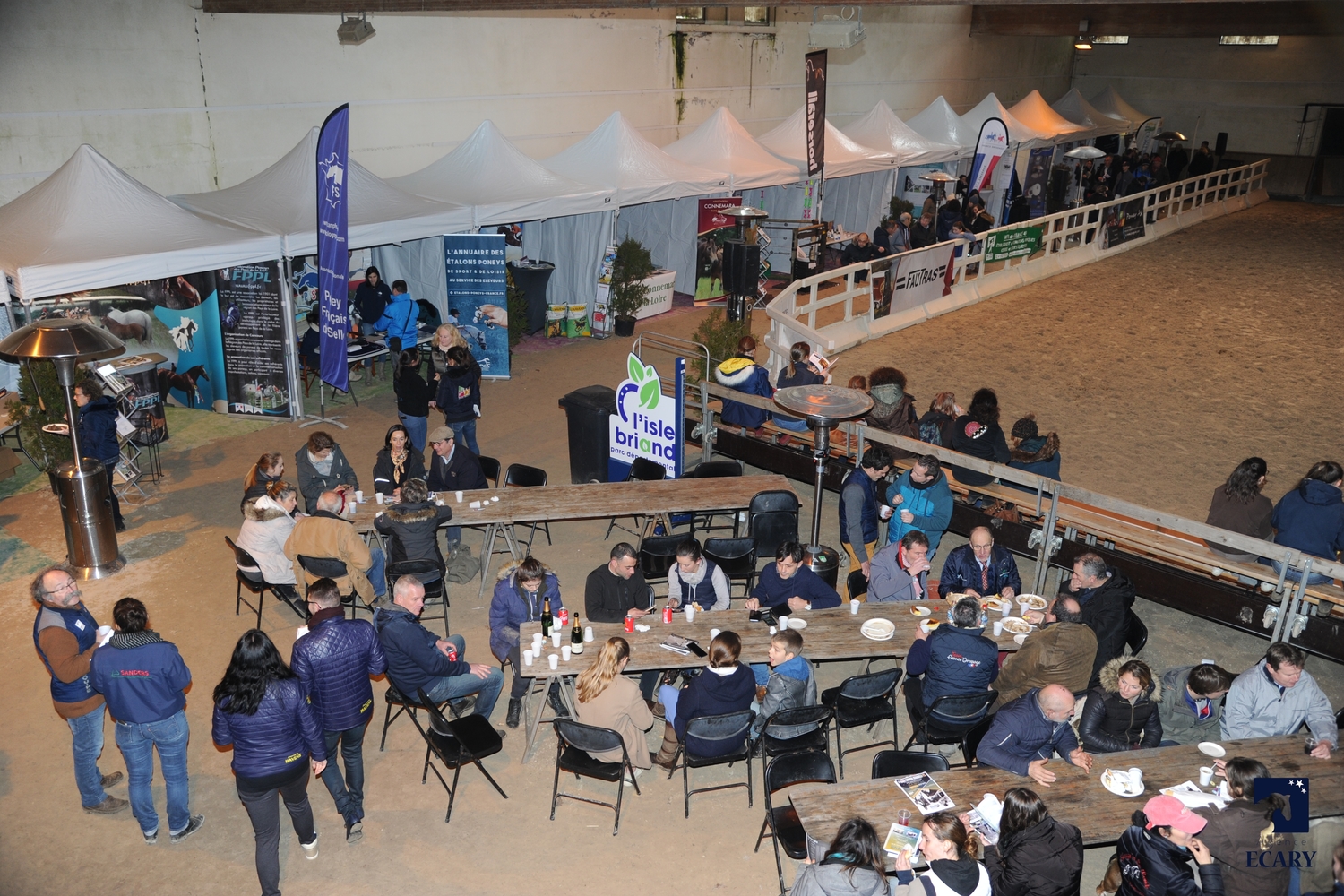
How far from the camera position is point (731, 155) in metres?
15.4

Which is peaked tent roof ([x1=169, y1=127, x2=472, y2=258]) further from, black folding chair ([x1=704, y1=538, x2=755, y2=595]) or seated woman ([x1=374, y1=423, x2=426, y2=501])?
black folding chair ([x1=704, y1=538, x2=755, y2=595])

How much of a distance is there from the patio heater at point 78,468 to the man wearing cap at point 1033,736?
654 cm

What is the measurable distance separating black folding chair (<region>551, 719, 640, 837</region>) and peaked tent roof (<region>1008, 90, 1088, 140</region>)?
20313 mm

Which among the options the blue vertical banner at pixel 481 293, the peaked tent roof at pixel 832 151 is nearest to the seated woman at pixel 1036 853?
the blue vertical banner at pixel 481 293

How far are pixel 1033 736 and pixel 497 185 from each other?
992 centimetres

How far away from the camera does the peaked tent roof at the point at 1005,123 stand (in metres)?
20.1

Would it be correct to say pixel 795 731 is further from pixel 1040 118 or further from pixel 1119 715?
pixel 1040 118

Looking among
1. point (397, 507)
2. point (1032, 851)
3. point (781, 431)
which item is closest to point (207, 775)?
point (397, 507)

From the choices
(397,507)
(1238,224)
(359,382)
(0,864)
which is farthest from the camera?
(1238,224)

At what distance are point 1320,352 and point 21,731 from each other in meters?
15.3

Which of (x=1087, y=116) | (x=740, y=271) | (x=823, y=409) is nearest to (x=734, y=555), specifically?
(x=823, y=409)

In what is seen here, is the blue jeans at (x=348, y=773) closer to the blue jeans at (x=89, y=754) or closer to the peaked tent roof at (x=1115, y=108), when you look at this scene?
the blue jeans at (x=89, y=754)

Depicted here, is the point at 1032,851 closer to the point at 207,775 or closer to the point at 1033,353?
the point at 207,775

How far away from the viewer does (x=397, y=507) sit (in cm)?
698
